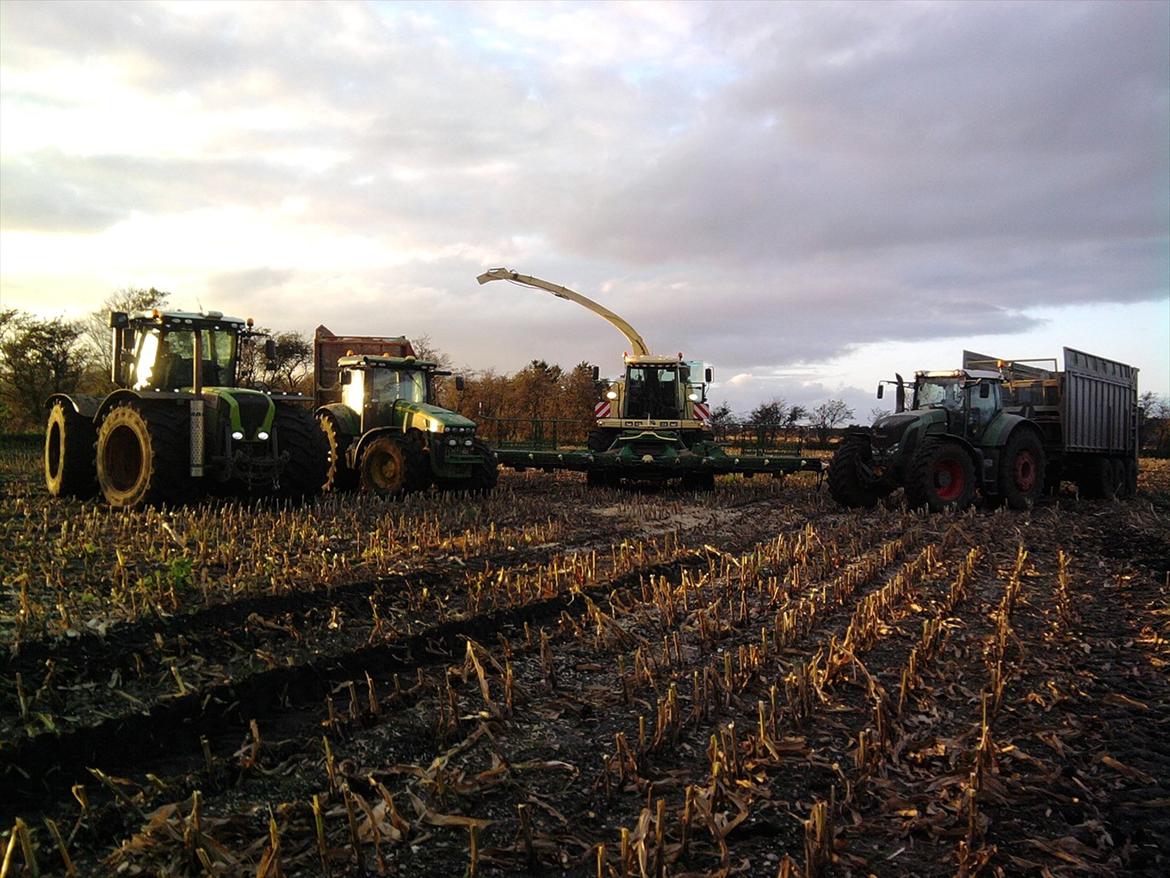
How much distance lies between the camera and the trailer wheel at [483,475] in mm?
13148

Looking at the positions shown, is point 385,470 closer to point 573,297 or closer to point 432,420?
point 432,420

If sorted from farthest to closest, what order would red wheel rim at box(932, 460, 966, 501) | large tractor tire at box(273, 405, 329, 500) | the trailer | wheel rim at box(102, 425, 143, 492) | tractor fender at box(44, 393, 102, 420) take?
the trailer, red wheel rim at box(932, 460, 966, 501), tractor fender at box(44, 393, 102, 420), large tractor tire at box(273, 405, 329, 500), wheel rim at box(102, 425, 143, 492)

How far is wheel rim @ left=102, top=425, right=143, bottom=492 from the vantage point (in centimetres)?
1023

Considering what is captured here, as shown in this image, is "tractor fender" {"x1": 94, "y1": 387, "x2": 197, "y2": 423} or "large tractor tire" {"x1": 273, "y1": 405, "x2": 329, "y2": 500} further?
"large tractor tire" {"x1": 273, "y1": 405, "x2": 329, "y2": 500}

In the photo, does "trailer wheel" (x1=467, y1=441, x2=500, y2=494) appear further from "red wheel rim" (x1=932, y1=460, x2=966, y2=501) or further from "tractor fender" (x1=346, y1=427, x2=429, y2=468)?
"red wheel rim" (x1=932, y1=460, x2=966, y2=501)

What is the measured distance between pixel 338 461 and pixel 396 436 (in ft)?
3.71

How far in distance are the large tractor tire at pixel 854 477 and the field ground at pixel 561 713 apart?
5.32 metres

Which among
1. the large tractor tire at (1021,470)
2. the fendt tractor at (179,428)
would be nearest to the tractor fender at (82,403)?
the fendt tractor at (179,428)

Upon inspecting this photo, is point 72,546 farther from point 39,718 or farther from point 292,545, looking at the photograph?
point 39,718

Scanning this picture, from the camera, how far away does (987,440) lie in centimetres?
1357

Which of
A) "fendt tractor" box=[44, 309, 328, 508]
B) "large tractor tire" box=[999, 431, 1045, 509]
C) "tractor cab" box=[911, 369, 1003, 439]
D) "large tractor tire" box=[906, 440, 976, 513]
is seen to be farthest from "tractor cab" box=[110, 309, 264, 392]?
"large tractor tire" box=[999, 431, 1045, 509]

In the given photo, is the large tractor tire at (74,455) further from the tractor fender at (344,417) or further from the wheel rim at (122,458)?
the tractor fender at (344,417)

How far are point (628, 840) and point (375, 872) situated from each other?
31.7 inches

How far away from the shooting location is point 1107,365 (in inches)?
667
